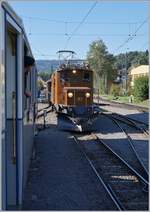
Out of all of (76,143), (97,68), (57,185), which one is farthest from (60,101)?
(97,68)

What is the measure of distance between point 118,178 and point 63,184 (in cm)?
136

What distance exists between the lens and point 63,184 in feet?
34.0

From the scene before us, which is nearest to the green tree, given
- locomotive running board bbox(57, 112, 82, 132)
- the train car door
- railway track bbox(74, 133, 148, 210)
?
locomotive running board bbox(57, 112, 82, 132)

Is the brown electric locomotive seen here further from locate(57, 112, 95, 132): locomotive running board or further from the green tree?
the green tree

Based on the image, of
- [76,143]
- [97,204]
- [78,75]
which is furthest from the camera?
[78,75]

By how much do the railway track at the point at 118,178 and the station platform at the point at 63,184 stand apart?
0.16 meters

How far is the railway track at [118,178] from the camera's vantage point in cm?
873

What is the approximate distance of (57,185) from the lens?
33.6 ft

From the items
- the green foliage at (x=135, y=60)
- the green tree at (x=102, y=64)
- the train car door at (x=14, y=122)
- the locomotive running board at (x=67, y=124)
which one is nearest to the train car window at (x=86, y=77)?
the locomotive running board at (x=67, y=124)

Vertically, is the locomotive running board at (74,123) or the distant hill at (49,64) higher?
the distant hill at (49,64)

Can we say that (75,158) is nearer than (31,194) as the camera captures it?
No

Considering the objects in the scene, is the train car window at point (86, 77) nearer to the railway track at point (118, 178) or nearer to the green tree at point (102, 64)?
the railway track at point (118, 178)

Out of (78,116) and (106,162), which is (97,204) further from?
(78,116)

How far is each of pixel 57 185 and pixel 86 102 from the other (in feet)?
44.7
